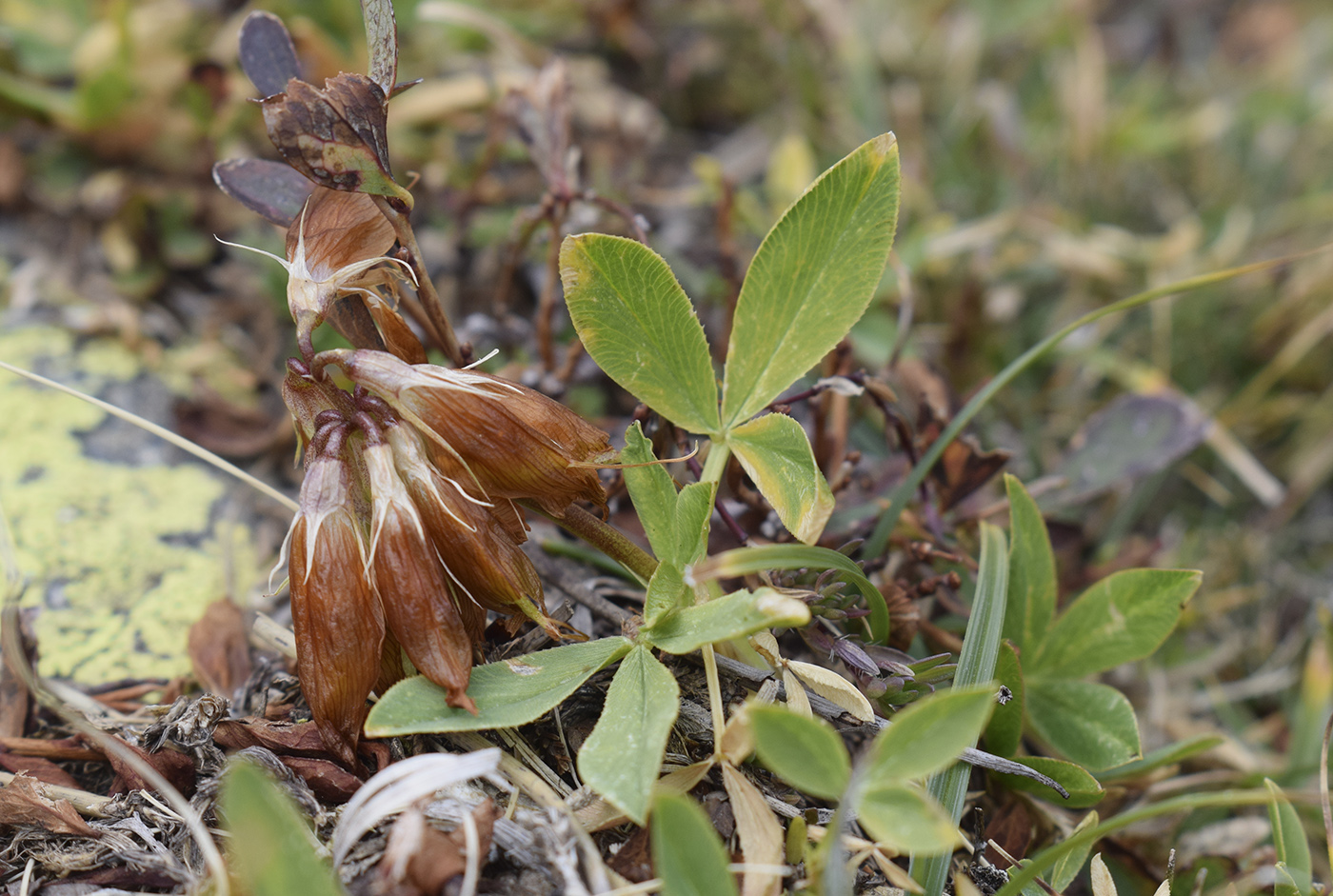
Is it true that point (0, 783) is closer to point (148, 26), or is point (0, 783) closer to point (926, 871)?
point (926, 871)

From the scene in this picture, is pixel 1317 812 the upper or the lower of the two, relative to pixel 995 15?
lower

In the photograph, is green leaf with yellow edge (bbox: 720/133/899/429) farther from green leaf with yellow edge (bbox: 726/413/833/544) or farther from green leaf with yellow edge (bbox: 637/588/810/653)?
green leaf with yellow edge (bbox: 637/588/810/653)

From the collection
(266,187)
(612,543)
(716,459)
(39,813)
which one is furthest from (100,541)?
(716,459)

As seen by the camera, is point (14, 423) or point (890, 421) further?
point (14, 423)

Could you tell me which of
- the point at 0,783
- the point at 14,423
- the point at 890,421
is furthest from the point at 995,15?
the point at 0,783

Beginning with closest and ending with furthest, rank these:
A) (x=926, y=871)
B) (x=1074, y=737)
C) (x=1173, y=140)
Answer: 1. (x=926, y=871)
2. (x=1074, y=737)
3. (x=1173, y=140)

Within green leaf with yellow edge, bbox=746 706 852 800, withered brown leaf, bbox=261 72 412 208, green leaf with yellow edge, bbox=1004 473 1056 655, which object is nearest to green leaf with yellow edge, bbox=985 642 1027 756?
green leaf with yellow edge, bbox=1004 473 1056 655

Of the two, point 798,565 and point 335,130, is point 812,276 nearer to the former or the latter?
point 798,565
